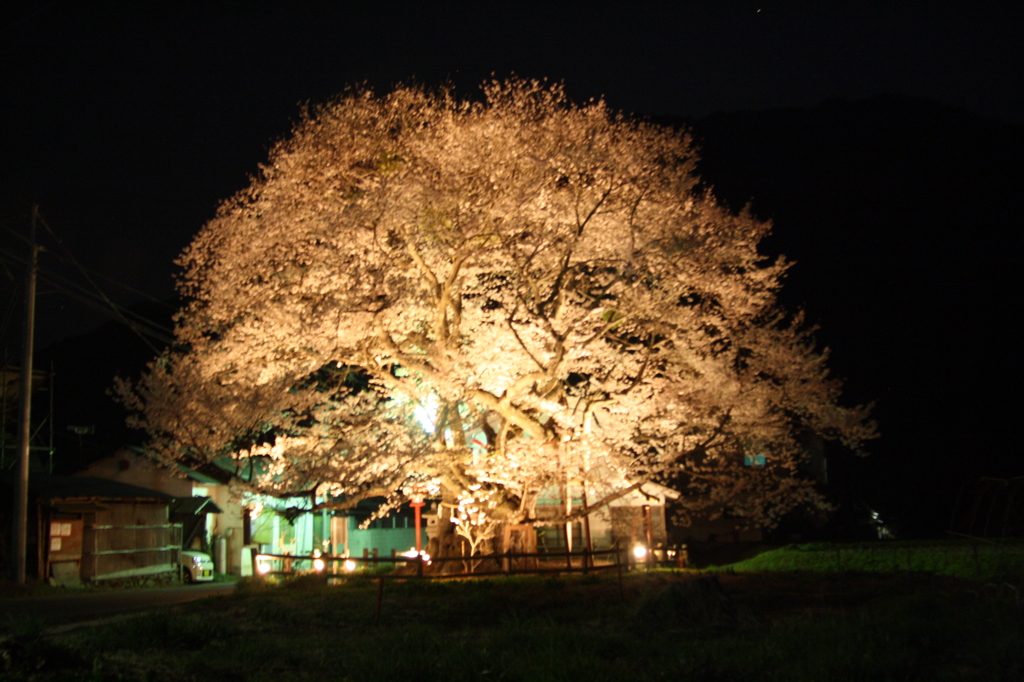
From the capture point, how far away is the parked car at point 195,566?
80.7ft

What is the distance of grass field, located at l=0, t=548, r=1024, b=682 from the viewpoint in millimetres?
7829

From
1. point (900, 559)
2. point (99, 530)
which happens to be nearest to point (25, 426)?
point (99, 530)

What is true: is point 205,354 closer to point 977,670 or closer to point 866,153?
point 977,670

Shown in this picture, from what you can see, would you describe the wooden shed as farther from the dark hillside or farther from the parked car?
the dark hillside

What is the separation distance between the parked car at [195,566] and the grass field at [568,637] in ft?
37.7

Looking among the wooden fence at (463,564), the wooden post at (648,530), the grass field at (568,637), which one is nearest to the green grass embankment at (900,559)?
the grass field at (568,637)

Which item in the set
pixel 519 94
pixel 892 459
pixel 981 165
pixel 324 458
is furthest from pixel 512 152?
pixel 981 165

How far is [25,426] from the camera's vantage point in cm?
1862

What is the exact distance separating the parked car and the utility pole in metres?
6.29

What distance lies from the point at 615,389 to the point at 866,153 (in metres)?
59.2

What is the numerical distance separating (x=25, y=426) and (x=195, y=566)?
8.40 meters

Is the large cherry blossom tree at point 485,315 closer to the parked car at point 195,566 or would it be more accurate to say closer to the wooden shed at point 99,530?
the wooden shed at point 99,530

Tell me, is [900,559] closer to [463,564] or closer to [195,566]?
[463,564]

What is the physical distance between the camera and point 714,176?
2884 inches
